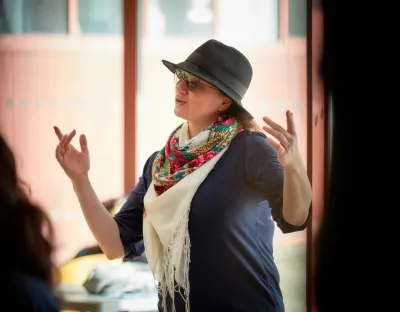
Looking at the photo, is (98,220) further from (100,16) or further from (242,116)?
(100,16)

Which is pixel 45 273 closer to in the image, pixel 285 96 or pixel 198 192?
pixel 198 192

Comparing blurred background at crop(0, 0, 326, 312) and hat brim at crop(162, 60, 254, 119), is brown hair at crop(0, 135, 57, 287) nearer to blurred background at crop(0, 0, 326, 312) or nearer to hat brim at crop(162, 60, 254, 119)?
blurred background at crop(0, 0, 326, 312)

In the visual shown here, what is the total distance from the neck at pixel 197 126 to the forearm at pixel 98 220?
0.26 m

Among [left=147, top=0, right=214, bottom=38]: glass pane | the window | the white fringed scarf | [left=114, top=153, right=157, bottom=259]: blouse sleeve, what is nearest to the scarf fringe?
the white fringed scarf

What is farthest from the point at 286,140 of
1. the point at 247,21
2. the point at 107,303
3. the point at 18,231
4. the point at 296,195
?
the point at 247,21

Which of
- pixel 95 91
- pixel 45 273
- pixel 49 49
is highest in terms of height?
pixel 49 49

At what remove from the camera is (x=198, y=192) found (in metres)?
1.08

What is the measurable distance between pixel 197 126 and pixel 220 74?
13 cm

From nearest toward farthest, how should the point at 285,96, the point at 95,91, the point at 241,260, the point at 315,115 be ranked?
the point at 241,260, the point at 315,115, the point at 285,96, the point at 95,91

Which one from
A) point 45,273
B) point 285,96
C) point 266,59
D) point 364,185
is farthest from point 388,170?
point 45,273

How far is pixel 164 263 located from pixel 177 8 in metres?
1.06

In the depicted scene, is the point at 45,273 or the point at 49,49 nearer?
the point at 45,273

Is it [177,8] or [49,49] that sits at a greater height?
[177,8]

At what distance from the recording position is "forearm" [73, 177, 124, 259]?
112 cm
